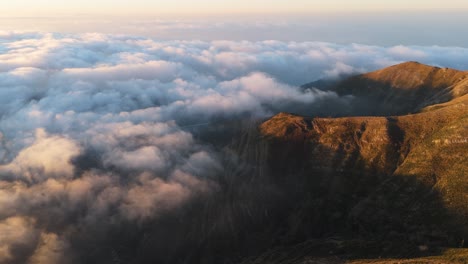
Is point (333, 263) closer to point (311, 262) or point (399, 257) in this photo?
point (311, 262)

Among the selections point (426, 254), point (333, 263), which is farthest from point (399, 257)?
point (333, 263)

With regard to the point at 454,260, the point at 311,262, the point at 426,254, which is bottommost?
the point at 311,262

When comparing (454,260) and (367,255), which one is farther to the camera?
(367,255)

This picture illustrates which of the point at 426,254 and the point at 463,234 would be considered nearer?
the point at 426,254

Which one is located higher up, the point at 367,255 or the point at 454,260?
the point at 454,260

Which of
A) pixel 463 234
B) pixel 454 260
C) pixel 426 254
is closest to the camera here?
pixel 454 260

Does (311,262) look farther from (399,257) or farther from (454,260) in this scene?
(454,260)

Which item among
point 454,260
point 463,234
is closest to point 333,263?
point 454,260

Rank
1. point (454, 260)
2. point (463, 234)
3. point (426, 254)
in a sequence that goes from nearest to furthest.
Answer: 1. point (454, 260)
2. point (426, 254)
3. point (463, 234)

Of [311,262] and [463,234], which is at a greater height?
[463,234]
